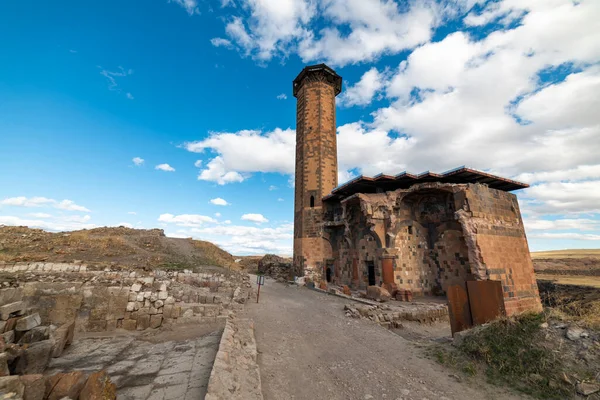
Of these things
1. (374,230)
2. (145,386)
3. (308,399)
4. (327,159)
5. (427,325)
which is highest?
(327,159)

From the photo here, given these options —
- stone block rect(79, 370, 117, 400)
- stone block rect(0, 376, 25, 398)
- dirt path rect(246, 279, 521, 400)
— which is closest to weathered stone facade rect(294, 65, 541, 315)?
dirt path rect(246, 279, 521, 400)

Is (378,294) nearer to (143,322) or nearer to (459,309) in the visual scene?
(459,309)

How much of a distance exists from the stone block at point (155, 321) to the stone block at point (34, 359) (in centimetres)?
293

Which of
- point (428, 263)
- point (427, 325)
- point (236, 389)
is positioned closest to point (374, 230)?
point (428, 263)

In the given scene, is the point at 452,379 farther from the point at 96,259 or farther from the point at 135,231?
the point at 135,231

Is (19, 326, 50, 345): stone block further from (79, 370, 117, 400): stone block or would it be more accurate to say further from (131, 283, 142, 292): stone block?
(79, 370, 117, 400): stone block

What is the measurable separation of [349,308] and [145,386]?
8.83 metres

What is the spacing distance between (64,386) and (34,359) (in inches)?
81.8

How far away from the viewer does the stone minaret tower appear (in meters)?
21.5

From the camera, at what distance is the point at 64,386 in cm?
307

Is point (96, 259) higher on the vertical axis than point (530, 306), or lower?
higher

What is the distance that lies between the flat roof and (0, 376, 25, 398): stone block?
1659 cm

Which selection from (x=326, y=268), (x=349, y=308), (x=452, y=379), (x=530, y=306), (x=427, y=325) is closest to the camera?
(x=452, y=379)

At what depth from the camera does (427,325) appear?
11.8 m
